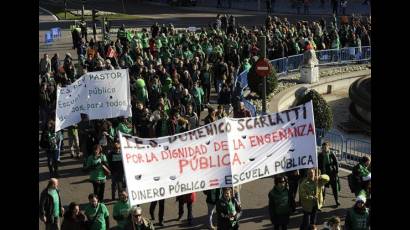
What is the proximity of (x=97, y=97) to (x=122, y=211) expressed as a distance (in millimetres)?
5419

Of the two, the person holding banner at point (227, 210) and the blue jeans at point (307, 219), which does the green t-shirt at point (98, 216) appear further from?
the blue jeans at point (307, 219)

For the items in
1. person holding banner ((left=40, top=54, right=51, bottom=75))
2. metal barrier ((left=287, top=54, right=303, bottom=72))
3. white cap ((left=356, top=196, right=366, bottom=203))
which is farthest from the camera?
metal barrier ((left=287, top=54, right=303, bottom=72))

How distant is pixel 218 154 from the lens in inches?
452

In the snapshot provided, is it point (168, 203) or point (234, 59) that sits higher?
point (234, 59)

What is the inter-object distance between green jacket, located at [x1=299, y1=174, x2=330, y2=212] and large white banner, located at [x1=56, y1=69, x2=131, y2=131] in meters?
5.60

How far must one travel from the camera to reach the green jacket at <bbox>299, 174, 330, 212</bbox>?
41.2 ft

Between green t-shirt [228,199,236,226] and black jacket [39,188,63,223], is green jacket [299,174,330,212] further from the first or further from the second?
black jacket [39,188,63,223]

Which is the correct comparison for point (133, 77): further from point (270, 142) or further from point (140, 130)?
point (270, 142)

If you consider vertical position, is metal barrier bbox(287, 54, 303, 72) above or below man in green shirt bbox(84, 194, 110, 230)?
above

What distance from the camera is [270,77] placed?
2375 cm

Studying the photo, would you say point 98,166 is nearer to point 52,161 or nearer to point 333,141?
point 52,161

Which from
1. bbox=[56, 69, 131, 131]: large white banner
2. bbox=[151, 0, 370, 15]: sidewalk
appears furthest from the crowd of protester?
bbox=[151, 0, 370, 15]: sidewalk
